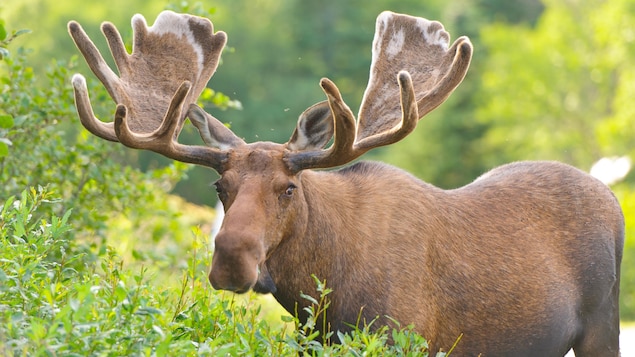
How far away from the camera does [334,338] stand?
262 inches

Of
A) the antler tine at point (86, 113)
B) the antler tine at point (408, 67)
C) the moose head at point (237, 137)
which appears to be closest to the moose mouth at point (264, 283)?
the moose head at point (237, 137)

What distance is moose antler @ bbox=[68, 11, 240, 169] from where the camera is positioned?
6.70 m

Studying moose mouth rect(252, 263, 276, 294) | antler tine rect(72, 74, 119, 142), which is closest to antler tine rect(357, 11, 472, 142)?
moose mouth rect(252, 263, 276, 294)

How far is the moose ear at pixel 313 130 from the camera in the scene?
261 inches

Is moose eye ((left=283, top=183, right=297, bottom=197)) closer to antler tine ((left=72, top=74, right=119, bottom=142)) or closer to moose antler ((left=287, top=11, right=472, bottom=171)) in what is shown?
moose antler ((left=287, top=11, right=472, bottom=171))

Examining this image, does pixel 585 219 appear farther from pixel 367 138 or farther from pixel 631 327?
pixel 631 327

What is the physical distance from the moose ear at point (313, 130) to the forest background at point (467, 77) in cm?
470

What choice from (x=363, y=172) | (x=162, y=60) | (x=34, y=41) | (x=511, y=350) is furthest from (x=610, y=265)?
(x=34, y=41)

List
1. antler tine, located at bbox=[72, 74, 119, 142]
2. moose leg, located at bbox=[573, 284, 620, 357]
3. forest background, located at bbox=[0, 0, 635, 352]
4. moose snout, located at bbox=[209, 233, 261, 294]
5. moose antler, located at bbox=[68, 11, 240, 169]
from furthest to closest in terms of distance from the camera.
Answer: forest background, located at bbox=[0, 0, 635, 352]
moose leg, located at bbox=[573, 284, 620, 357]
moose antler, located at bbox=[68, 11, 240, 169]
antler tine, located at bbox=[72, 74, 119, 142]
moose snout, located at bbox=[209, 233, 261, 294]

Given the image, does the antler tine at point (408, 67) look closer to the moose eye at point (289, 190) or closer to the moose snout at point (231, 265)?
the moose eye at point (289, 190)

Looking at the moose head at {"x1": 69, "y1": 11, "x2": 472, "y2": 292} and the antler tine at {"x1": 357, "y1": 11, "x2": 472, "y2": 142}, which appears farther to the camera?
the antler tine at {"x1": 357, "y1": 11, "x2": 472, "y2": 142}

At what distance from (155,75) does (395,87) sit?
1596mm

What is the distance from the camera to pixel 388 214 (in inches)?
270

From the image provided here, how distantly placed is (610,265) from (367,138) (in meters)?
1.96
